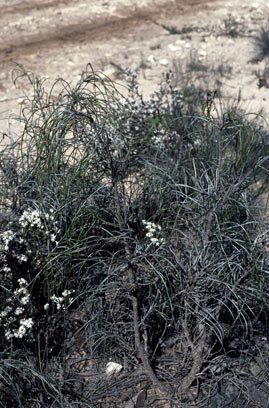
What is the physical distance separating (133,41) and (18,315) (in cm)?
531

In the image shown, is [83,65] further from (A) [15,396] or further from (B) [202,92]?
(A) [15,396]

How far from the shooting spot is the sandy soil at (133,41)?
6.24 m

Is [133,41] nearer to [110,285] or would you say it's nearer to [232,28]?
[232,28]

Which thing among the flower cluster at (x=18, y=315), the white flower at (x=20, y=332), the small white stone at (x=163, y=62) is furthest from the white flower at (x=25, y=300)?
the small white stone at (x=163, y=62)

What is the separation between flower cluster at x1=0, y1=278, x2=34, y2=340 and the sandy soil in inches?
110

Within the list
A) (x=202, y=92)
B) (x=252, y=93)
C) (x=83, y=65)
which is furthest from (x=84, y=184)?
(x=83, y=65)

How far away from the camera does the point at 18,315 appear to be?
279 cm

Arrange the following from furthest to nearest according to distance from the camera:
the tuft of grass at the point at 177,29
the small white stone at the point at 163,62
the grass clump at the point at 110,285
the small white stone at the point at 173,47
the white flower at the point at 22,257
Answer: the tuft of grass at the point at 177,29
the small white stone at the point at 173,47
the small white stone at the point at 163,62
the white flower at the point at 22,257
the grass clump at the point at 110,285

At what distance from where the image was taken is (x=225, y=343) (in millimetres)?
2951

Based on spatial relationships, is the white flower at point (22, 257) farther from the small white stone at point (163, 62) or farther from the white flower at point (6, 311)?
the small white stone at point (163, 62)

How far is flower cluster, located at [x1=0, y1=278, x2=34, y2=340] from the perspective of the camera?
2.62 meters

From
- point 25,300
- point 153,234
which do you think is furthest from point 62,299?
point 153,234

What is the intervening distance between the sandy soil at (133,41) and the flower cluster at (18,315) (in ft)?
9.21

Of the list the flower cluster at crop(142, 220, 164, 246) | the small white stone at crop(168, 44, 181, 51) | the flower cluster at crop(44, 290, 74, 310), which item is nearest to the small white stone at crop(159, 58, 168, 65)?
the small white stone at crop(168, 44, 181, 51)
